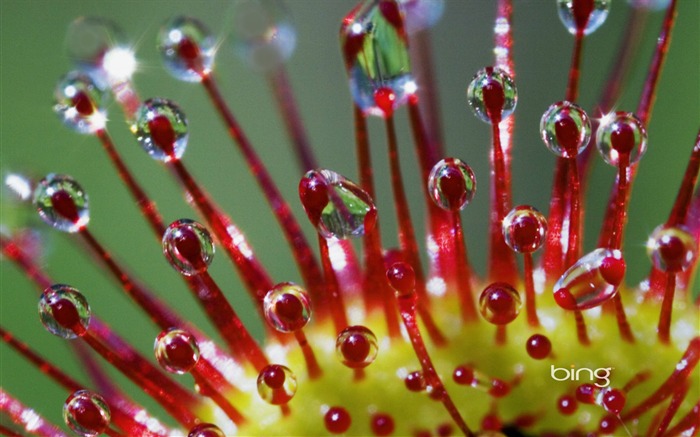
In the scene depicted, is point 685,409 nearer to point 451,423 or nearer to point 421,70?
point 451,423

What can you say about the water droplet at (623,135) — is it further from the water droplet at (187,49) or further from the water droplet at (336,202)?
the water droplet at (187,49)

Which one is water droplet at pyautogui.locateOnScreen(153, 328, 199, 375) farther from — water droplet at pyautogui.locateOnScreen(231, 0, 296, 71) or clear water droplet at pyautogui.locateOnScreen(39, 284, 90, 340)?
water droplet at pyautogui.locateOnScreen(231, 0, 296, 71)

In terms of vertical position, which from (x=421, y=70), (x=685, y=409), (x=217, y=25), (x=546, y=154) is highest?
(x=217, y=25)

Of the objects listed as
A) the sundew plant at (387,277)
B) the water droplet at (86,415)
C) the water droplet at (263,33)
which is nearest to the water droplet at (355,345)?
the sundew plant at (387,277)

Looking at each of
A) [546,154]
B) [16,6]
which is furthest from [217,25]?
[546,154]

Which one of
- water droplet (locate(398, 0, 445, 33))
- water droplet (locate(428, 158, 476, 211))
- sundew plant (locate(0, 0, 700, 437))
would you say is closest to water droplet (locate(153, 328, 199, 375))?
sundew plant (locate(0, 0, 700, 437))
